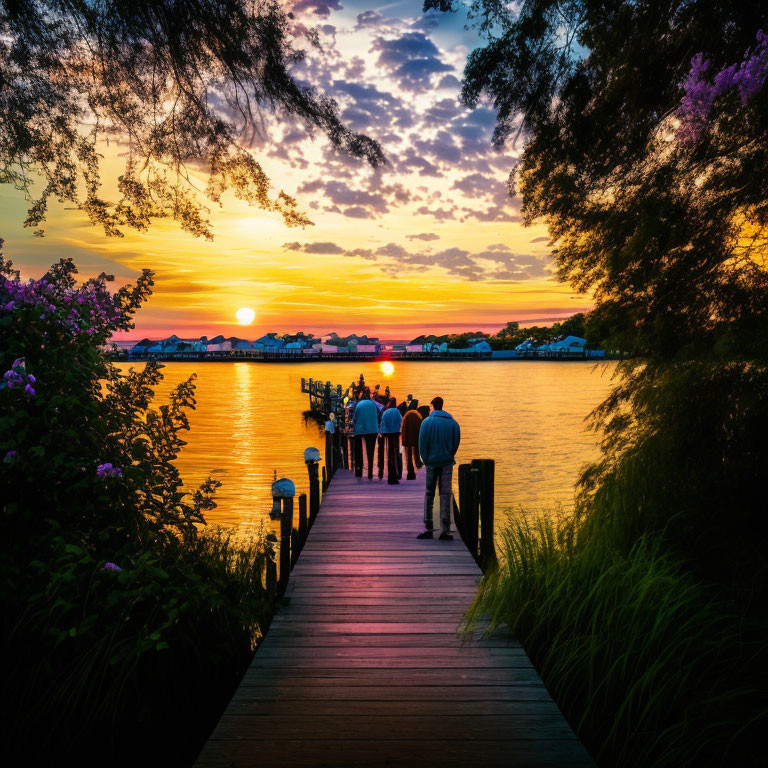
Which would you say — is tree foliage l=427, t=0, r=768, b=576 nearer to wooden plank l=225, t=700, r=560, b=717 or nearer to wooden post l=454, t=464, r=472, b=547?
wooden post l=454, t=464, r=472, b=547

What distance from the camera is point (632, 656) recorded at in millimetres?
4402

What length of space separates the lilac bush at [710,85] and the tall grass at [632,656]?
413 cm

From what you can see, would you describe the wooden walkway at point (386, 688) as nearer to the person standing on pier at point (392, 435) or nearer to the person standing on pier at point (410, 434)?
the person standing on pier at point (392, 435)

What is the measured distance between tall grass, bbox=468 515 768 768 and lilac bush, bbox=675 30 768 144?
4134mm

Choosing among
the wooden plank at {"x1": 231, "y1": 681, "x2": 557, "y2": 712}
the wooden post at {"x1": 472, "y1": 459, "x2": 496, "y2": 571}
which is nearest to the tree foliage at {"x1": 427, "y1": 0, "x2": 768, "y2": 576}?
the wooden post at {"x1": 472, "y1": 459, "x2": 496, "y2": 571}

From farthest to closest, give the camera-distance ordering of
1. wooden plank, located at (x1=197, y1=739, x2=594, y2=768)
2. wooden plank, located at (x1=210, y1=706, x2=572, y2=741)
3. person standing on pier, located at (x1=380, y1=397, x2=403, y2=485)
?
person standing on pier, located at (x1=380, y1=397, x2=403, y2=485)
wooden plank, located at (x1=210, y1=706, x2=572, y2=741)
wooden plank, located at (x1=197, y1=739, x2=594, y2=768)

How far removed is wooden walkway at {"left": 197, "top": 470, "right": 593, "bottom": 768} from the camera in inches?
132

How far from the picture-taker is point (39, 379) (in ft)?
14.7

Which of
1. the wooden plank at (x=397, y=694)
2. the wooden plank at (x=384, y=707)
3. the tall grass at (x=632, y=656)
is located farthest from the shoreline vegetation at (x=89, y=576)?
the tall grass at (x=632, y=656)

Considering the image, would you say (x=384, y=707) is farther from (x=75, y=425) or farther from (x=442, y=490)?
(x=442, y=490)

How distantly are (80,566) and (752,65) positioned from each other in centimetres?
635

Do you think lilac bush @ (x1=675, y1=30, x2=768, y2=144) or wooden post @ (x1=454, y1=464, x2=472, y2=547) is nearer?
lilac bush @ (x1=675, y1=30, x2=768, y2=144)

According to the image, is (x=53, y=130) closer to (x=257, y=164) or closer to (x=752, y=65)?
(x=257, y=164)

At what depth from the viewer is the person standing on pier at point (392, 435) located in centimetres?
1141
